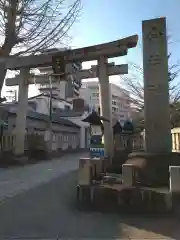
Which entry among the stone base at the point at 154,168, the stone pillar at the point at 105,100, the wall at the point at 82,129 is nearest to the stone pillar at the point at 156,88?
the stone base at the point at 154,168

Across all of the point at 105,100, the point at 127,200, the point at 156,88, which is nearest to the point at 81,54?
the point at 105,100

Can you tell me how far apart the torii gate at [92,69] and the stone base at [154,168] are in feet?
18.2

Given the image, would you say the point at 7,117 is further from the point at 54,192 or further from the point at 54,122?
the point at 54,192

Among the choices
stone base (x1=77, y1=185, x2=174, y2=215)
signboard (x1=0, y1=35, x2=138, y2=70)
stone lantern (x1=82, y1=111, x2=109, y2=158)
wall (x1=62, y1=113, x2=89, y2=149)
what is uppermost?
signboard (x1=0, y1=35, x2=138, y2=70)

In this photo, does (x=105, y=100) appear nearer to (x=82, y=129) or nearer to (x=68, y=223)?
(x=68, y=223)

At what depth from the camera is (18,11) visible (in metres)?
14.9

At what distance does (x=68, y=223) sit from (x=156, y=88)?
4458 millimetres

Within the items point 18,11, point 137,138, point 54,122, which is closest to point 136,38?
point 18,11

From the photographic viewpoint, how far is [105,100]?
607 inches

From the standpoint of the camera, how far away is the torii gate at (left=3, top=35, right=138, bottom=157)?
15055mm

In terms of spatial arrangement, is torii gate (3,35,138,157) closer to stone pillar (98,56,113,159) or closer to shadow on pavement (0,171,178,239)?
stone pillar (98,56,113,159)

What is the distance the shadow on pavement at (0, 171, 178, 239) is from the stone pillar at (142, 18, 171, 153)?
270 centimetres

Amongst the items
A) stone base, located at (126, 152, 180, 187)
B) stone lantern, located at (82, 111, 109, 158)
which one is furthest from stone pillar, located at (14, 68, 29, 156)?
stone base, located at (126, 152, 180, 187)

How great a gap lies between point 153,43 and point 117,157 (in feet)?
15.8
